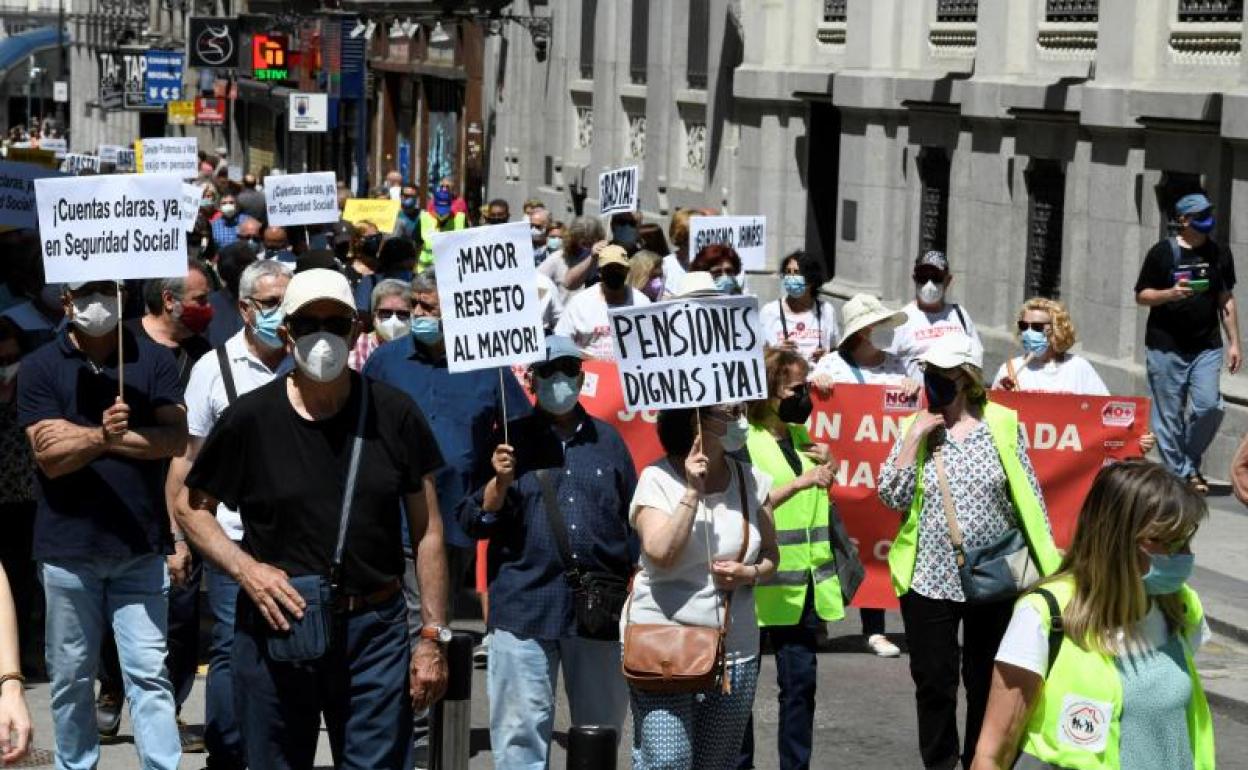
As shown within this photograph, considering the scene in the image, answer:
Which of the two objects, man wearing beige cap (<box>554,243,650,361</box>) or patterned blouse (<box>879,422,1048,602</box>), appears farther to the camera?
man wearing beige cap (<box>554,243,650,361</box>)

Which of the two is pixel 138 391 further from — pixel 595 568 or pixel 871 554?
pixel 871 554

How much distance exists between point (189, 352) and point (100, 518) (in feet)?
7.92

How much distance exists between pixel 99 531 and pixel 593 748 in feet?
7.46

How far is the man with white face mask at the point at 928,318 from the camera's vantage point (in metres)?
13.6

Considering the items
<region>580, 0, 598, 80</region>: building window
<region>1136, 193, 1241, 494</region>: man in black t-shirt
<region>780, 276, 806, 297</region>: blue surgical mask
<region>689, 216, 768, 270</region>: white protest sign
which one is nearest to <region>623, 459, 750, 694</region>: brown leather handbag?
<region>780, 276, 806, 297</region>: blue surgical mask

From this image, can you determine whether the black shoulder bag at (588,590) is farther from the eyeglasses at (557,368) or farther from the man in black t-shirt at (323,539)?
the man in black t-shirt at (323,539)

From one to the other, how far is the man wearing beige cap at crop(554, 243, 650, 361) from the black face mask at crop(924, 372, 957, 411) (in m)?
6.26

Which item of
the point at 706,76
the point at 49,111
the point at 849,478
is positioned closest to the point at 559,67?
the point at 706,76

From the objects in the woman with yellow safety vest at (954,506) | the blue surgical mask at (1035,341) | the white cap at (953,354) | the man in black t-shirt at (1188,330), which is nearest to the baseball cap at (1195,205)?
the man in black t-shirt at (1188,330)

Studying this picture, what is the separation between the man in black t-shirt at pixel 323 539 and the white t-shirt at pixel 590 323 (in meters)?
7.87

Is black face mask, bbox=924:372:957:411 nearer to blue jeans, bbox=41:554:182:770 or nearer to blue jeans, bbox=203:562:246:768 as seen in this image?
blue jeans, bbox=203:562:246:768

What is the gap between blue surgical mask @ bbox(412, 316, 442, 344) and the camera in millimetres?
9984

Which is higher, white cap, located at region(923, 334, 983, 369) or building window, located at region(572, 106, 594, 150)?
white cap, located at region(923, 334, 983, 369)

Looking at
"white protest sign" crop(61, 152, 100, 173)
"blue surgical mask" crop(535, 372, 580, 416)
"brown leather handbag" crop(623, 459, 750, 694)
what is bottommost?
"brown leather handbag" crop(623, 459, 750, 694)
